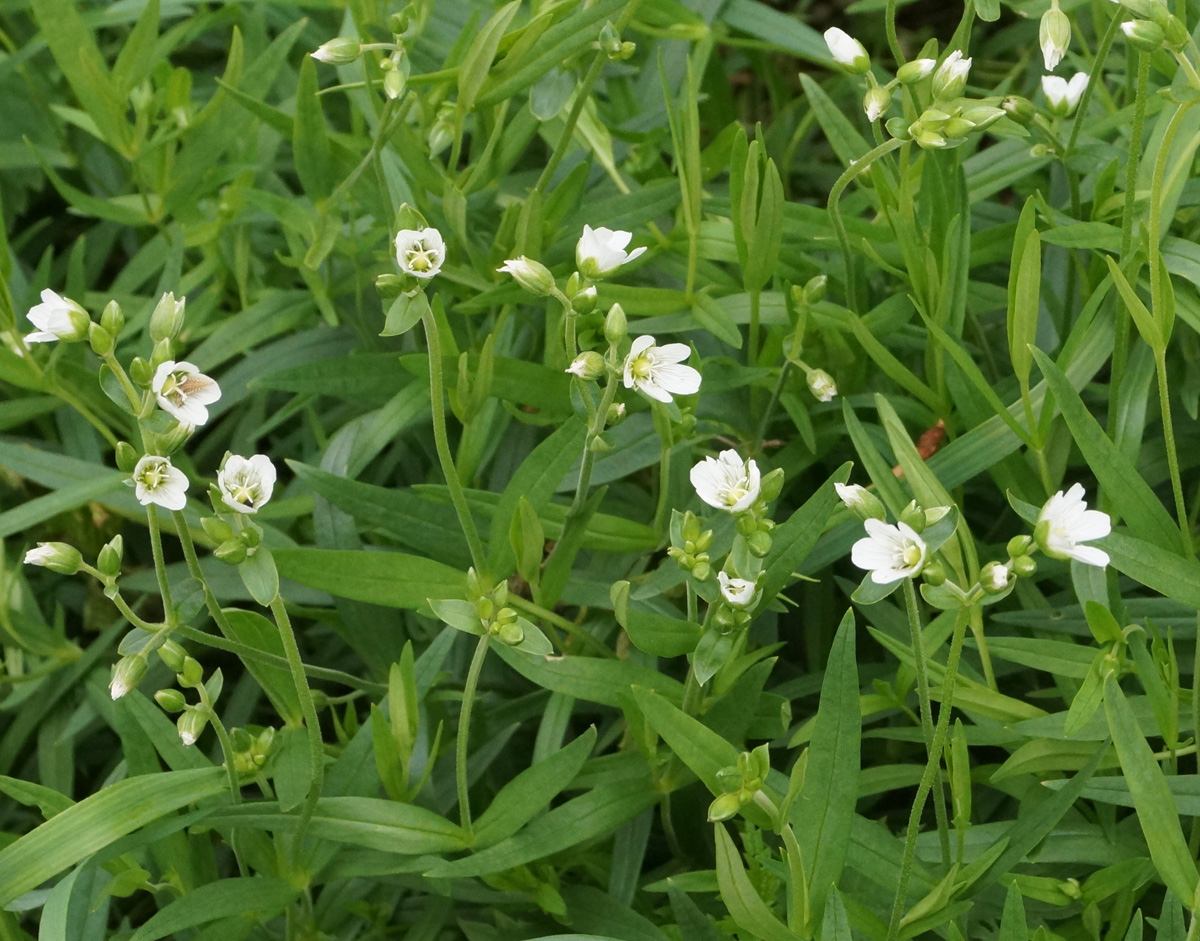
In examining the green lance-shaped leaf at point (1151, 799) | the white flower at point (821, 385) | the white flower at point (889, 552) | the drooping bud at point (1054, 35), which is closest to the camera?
the white flower at point (889, 552)

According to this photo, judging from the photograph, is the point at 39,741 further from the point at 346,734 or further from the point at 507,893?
the point at 507,893

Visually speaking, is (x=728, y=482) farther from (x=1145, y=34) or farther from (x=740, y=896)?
(x=1145, y=34)

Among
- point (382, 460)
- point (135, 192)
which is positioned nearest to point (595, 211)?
point (382, 460)

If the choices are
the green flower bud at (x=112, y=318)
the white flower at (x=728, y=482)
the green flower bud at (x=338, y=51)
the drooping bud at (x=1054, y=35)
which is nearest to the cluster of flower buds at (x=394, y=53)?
the green flower bud at (x=338, y=51)

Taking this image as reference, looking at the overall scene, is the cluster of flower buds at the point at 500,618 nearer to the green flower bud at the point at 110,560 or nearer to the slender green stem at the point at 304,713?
the slender green stem at the point at 304,713

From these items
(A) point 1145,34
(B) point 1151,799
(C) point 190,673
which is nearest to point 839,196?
(A) point 1145,34

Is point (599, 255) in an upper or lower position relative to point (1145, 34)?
lower
